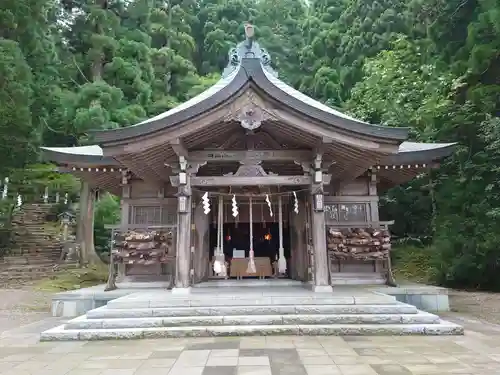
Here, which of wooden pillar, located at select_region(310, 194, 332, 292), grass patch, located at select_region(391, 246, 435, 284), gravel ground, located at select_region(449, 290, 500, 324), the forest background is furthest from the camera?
grass patch, located at select_region(391, 246, 435, 284)

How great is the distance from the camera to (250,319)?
7.07m

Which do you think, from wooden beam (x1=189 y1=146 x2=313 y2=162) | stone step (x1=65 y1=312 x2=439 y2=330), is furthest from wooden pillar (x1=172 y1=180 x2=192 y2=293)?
stone step (x1=65 y1=312 x2=439 y2=330)

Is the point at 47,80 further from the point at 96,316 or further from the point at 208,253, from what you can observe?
the point at 96,316

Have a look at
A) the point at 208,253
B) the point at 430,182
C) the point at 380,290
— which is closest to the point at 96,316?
the point at 208,253

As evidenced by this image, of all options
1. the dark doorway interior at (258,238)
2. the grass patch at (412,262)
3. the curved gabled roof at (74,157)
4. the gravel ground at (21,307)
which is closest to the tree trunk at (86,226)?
the gravel ground at (21,307)

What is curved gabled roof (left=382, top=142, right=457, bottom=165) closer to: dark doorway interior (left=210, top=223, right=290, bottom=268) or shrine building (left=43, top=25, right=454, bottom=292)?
shrine building (left=43, top=25, right=454, bottom=292)

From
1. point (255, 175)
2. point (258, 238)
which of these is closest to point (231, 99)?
point (255, 175)

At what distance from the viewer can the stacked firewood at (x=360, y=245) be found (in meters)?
10.7

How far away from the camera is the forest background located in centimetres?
1324

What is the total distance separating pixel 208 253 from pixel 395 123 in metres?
10.7

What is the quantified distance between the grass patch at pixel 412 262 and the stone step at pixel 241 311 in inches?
381

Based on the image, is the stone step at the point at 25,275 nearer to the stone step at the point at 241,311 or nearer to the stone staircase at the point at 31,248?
the stone staircase at the point at 31,248

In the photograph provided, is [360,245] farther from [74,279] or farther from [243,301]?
[74,279]

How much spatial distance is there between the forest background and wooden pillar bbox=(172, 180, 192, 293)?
8.66m
